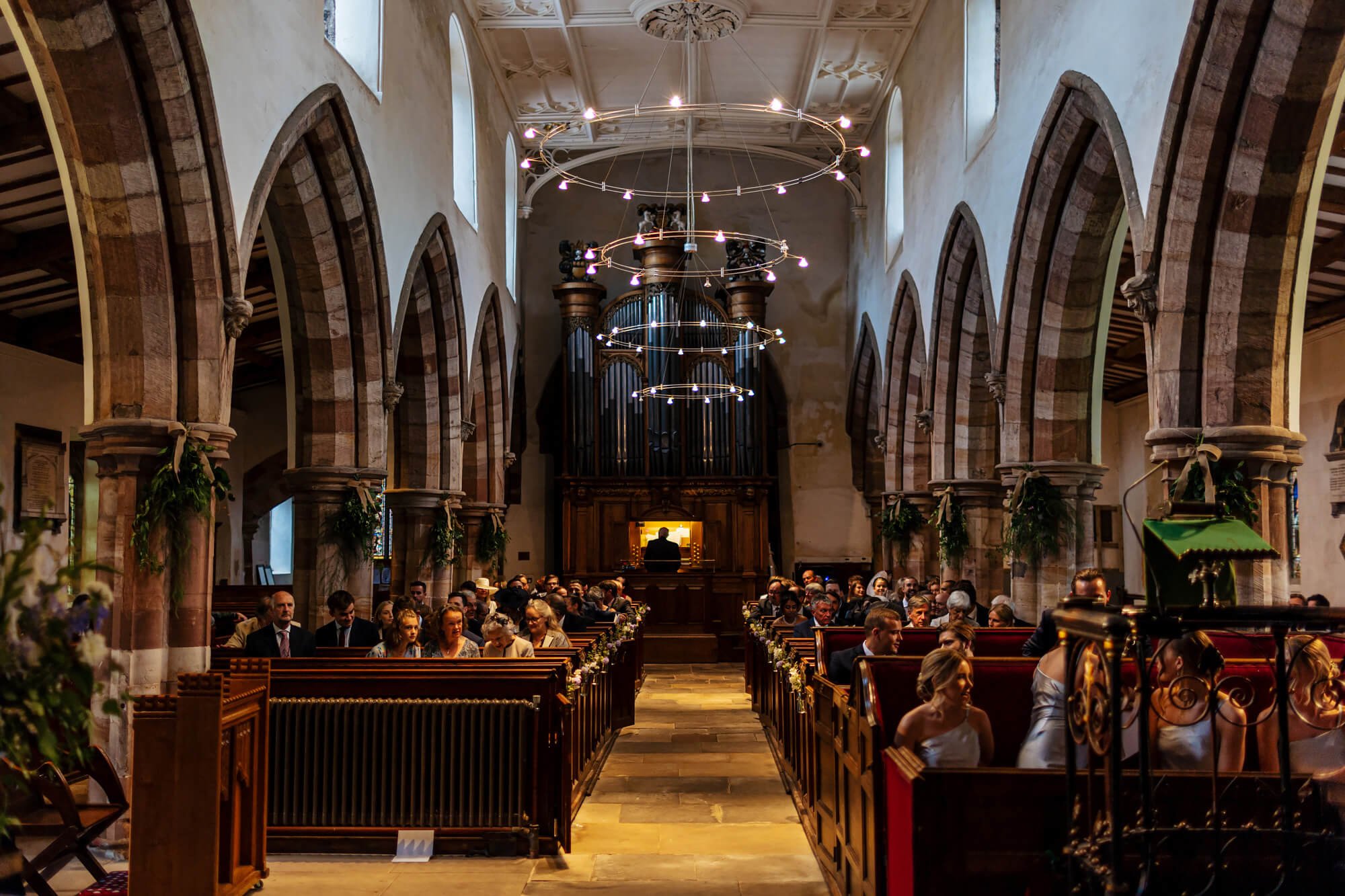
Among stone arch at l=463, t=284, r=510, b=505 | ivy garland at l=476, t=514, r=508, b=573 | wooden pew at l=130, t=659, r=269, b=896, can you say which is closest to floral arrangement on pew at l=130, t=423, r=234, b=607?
wooden pew at l=130, t=659, r=269, b=896

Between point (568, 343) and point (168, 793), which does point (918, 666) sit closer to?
point (168, 793)

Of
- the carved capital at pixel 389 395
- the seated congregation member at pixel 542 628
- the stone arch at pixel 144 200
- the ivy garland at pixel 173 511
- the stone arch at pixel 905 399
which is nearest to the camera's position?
the stone arch at pixel 144 200

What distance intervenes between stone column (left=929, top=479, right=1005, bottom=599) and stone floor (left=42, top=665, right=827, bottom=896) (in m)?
Answer: 3.95

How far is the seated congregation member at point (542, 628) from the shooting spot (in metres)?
8.03

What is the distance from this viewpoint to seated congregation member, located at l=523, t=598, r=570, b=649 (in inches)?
316

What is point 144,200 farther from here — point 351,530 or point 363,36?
point 363,36

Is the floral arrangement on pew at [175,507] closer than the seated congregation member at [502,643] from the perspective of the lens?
Yes

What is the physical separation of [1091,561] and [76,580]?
900 cm

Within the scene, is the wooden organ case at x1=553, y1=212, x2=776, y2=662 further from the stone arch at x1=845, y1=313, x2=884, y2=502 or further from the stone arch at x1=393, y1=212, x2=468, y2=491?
the stone arch at x1=393, y1=212, x2=468, y2=491

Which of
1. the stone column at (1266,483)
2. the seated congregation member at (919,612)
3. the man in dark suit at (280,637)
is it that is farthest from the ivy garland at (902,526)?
the man in dark suit at (280,637)

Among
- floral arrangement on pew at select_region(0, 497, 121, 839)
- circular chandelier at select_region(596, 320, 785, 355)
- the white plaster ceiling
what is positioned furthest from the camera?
circular chandelier at select_region(596, 320, 785, 355)

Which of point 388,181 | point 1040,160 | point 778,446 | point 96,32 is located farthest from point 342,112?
point 778,446

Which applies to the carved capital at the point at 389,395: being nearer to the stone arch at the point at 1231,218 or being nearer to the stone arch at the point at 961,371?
the stone arch at the point at 961,371

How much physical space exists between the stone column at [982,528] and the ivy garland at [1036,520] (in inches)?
98.5
